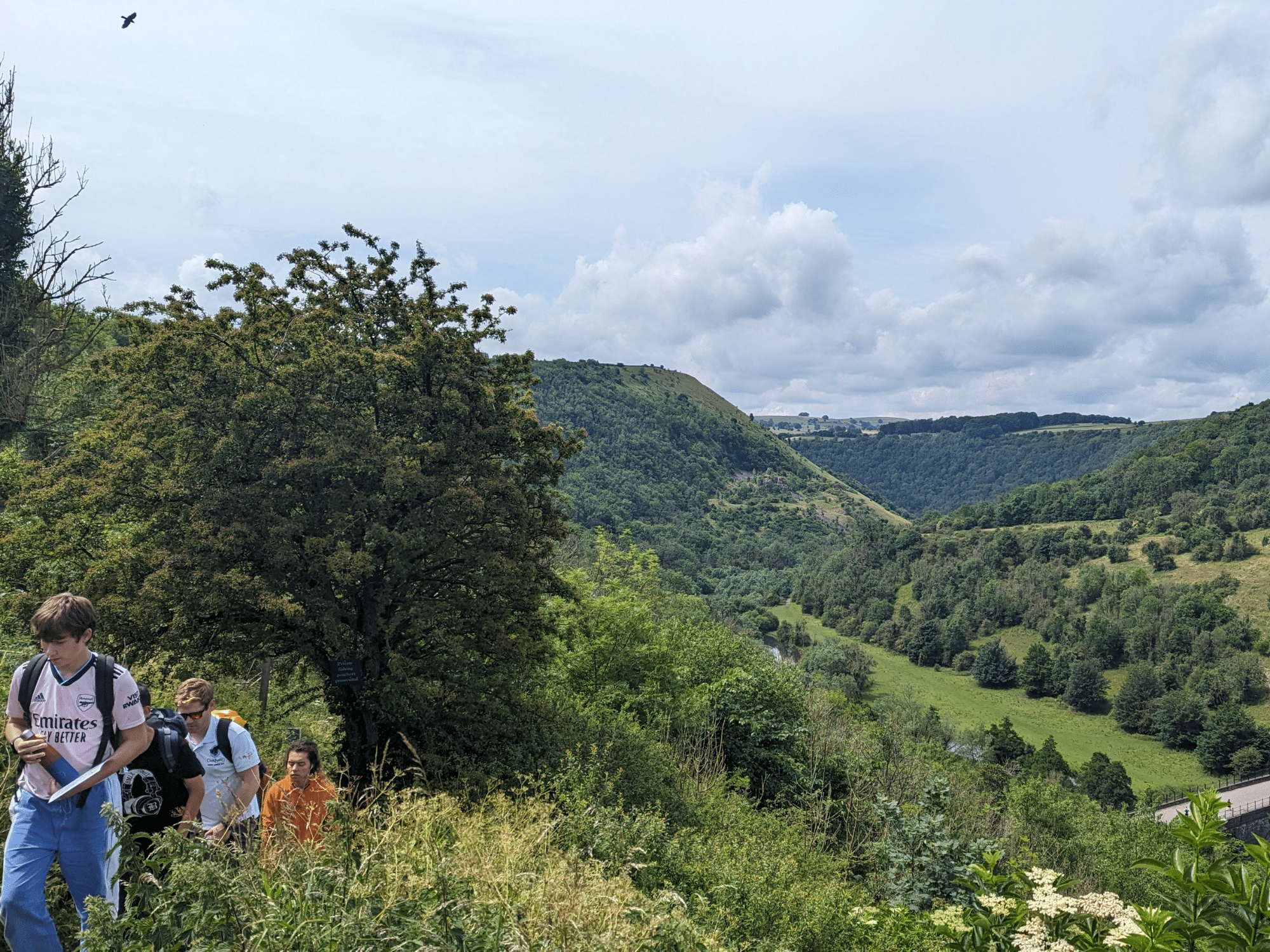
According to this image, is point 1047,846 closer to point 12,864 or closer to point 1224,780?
point 12,864

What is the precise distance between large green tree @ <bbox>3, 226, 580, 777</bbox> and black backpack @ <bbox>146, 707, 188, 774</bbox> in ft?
16.1

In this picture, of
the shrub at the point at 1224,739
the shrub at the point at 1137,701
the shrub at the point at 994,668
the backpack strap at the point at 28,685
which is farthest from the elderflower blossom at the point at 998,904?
the shrub at the point at 994,668

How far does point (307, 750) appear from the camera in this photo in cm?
500

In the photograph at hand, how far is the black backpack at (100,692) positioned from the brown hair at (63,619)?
16cm

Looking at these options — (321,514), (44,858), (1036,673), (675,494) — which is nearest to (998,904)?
(44,858)

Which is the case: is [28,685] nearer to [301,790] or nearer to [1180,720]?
[301,790]

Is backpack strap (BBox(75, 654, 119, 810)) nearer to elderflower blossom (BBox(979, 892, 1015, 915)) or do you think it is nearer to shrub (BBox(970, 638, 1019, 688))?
elderflower blossom (BBox(979, 892, 1015, 915))

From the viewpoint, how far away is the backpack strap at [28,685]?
361 cm

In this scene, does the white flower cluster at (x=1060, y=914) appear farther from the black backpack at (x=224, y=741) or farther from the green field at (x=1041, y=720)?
the green field at (x=1041, y=720)

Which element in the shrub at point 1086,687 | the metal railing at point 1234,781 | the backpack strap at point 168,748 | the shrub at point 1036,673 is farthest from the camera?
the shrub at point 1036,673

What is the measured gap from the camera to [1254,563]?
105500 millimetres

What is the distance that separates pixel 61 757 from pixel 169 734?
651 millimetres

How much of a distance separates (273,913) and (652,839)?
499 cm

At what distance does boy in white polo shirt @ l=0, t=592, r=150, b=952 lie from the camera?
3445mm
